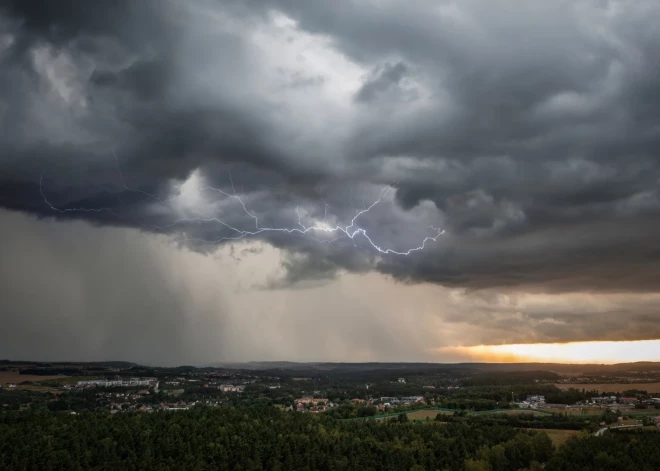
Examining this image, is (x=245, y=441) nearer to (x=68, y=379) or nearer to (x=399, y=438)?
(x=399, y=438)

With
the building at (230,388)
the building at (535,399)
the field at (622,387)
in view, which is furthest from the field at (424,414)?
the field at (622,387)

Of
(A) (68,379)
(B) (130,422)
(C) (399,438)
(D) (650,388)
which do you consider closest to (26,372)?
(A) (68,379)

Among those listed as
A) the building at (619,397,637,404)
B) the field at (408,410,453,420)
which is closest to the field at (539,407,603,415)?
the building at (619,397,637,404)

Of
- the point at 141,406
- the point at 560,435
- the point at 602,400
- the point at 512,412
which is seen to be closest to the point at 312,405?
the point at 141,406

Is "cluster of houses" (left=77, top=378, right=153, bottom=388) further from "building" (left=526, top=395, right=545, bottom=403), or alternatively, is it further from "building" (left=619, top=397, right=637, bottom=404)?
"building" (left=619, top=397, right=637, bottom=404)

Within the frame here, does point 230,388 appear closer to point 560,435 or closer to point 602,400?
point 560,435
